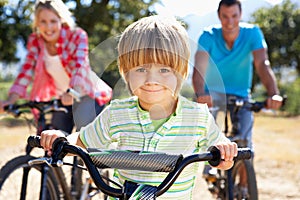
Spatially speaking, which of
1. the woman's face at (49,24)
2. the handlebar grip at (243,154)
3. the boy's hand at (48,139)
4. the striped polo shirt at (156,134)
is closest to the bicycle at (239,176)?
the woman's face at (49,24)

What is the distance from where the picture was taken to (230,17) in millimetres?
3814

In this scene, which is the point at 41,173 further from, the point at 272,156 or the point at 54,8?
the point at 272,156

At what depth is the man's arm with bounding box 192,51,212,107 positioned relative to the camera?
1992 millimetres

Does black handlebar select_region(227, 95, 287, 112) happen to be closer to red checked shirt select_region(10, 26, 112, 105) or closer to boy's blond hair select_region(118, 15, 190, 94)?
red checked shirt select_region(10, 26, 112, 105)

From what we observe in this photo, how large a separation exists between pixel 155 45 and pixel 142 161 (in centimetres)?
43

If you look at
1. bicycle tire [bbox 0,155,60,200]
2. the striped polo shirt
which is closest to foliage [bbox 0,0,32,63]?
bicycle tire [bbox 0,155,60,200]

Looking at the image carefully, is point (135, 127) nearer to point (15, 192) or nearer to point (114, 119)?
point (114, 119)

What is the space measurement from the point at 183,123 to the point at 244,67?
2.24 m

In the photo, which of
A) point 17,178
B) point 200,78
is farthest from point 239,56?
point 200,78

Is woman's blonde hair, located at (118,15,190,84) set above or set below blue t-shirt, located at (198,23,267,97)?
below

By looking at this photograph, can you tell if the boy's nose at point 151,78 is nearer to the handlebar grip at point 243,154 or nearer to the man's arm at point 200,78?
the man's arm at point 200,78

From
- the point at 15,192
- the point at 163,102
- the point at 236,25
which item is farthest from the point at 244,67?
the point at 163,102

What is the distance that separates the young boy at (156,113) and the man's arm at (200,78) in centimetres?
3

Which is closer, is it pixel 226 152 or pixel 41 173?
pixel 226 152
